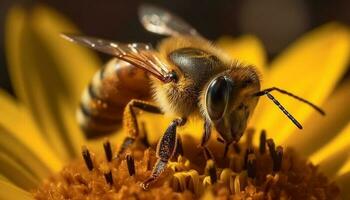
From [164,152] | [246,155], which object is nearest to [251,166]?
[246,155]

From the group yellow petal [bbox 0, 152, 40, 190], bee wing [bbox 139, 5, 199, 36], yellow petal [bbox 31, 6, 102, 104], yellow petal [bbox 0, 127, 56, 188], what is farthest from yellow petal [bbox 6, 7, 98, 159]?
bee wing [bbox 139, 5, 199, 36]

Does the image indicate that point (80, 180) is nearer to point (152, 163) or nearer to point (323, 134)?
point (152, 163)

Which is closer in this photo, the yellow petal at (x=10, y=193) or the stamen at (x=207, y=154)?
the yellow petal at (x=10, y=193)

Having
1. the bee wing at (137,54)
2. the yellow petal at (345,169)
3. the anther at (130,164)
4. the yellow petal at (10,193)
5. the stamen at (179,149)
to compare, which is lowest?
the yellow petal at (10,193)

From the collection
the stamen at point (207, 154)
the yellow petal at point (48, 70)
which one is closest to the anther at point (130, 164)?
the stamen at point (207, 154)

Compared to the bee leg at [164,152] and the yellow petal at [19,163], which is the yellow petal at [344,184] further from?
the yellow petal at [19,163]

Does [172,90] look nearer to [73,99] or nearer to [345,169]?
[345,169]

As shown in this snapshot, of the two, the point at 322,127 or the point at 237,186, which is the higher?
the point at 322,127
